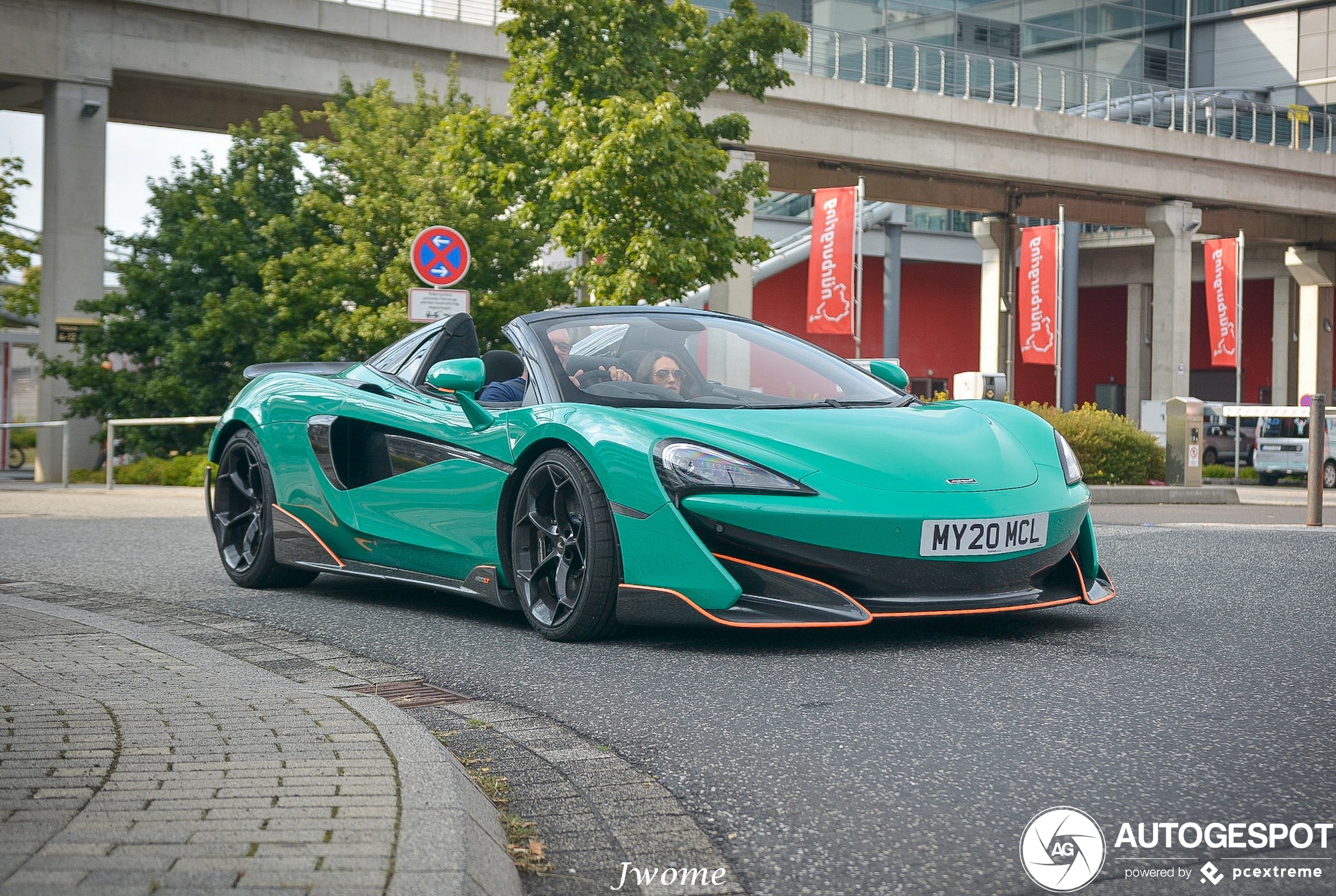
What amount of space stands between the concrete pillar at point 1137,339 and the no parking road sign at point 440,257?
134 ft

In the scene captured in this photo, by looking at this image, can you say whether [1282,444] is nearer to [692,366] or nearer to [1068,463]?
[1068,463]

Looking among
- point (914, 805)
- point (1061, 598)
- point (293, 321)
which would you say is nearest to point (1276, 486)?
point (293, 321)

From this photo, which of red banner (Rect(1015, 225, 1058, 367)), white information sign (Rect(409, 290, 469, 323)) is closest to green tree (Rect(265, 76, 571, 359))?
white information sign (Rect(409, 290, 469, 323))

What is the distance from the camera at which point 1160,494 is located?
60.4 ft

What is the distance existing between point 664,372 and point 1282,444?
2813 cm

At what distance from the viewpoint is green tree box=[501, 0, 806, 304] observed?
1714cm

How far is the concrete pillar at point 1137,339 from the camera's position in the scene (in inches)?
2021

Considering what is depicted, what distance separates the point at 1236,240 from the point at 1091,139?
394 cm

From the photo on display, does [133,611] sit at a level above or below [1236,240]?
below

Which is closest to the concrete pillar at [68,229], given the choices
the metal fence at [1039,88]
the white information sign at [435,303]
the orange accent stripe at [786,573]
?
the metal fence at [1039,88]

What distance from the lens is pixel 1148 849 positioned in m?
2.77

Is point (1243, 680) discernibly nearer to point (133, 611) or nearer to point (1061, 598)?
point (1061, 598)

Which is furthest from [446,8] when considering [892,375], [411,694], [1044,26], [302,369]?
[1044,26]

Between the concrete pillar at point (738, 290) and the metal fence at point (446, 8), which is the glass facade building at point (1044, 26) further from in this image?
the metal fence at point (446, 8)
